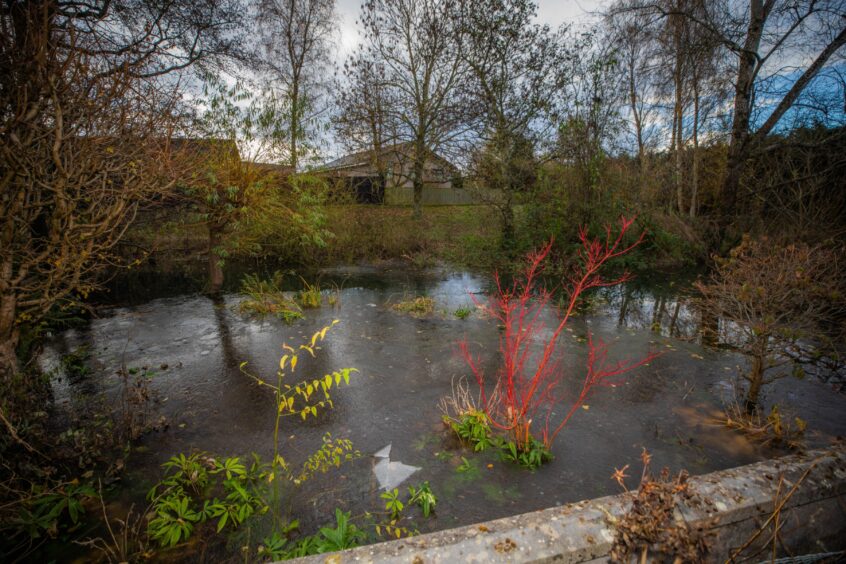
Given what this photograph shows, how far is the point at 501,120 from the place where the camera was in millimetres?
12906

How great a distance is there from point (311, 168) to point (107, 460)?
7.07 m

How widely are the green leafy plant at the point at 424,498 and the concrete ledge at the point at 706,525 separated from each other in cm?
126

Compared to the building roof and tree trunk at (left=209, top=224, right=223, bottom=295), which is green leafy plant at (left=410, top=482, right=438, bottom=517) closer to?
tree trunk at (left=209, top=224, right=223, bottom=295)

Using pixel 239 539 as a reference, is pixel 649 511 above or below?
above

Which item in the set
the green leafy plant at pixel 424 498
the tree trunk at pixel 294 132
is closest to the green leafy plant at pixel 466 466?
the green leafy plant at pixel 424 498

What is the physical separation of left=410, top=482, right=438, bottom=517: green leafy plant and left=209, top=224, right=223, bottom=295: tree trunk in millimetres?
7243

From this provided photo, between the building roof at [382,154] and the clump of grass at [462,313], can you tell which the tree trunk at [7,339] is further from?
the building roof at [382,154]

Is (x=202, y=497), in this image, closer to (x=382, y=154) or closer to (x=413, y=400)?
(x=413, y=400)

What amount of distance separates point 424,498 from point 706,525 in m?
1.74

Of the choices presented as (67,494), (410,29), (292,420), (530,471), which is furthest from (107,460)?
(410,29)

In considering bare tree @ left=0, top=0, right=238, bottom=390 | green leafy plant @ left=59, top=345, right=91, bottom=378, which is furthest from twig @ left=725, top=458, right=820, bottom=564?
green leafy plant @ left=59, top=345, right=91, bottom=378

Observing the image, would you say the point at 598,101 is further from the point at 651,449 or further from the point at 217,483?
the point at 217,483

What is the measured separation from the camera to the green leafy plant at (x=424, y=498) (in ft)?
8.55

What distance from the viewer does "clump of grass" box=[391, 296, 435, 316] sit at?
25.1 ft
